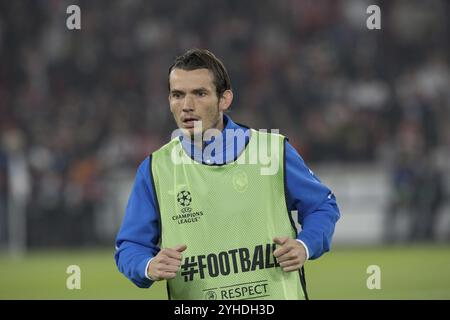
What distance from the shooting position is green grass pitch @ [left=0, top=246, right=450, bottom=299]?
1084cm

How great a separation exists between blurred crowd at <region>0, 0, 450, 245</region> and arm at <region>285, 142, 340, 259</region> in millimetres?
12259

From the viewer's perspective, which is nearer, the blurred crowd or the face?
the face

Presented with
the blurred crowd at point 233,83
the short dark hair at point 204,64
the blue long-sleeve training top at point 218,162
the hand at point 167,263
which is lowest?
the hand at point 167,263

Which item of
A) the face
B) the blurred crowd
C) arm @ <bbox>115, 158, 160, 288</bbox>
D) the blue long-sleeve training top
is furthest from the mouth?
the blurred crowd

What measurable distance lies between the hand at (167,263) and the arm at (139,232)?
0.46 feet

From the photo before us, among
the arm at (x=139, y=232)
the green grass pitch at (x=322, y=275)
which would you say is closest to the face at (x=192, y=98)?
the arm at (x=139, y=232)

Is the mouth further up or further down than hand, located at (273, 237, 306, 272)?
further up

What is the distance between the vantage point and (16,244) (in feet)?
53.6

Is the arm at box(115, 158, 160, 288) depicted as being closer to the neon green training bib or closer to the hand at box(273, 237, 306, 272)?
the neon green training bib

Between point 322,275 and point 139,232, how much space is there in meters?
8.47

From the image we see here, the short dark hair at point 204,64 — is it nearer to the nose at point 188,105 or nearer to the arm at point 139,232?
the nose at point 188,105

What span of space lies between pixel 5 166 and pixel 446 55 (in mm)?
8432

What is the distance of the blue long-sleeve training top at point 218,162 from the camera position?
179 inches

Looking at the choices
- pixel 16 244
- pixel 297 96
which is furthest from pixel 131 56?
pixel 16 244
